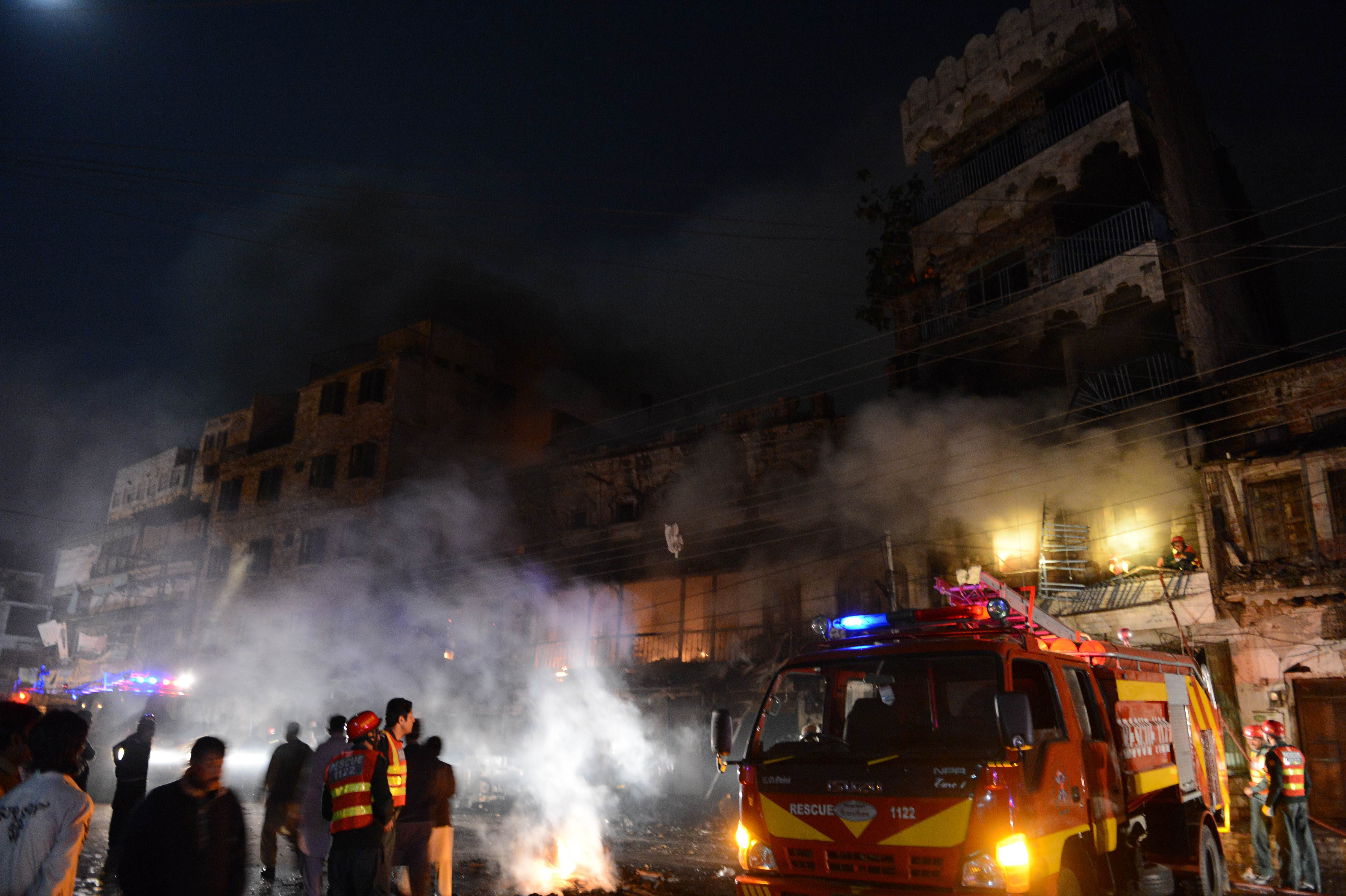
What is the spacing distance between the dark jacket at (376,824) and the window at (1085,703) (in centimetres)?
447

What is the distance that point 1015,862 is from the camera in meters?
4.16

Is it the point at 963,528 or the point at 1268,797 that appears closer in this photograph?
the point at 1268,797

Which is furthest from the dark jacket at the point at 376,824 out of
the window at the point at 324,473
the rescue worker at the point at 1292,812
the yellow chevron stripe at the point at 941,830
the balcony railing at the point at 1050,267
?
the window at the point at 324,473

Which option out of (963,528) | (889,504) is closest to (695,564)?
(889,504)

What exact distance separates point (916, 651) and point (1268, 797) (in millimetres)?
6164

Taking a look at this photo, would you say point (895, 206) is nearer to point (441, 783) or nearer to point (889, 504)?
point (889, 504)

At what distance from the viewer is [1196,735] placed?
721 cm

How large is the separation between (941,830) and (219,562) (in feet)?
117

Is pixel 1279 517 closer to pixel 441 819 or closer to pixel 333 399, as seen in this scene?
pixel 441 819

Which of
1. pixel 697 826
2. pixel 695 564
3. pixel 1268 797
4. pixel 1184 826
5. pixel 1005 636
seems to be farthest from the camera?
pixel 695 564

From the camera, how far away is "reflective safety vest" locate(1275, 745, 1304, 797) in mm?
7996

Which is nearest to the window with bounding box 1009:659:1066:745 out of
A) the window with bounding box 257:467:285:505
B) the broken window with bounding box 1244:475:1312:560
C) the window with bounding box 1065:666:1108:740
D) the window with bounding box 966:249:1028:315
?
the window with bounding box 1065:666:1108:740

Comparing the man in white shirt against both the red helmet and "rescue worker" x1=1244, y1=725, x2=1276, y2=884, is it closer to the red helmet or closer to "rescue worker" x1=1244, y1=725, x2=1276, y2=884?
the red helmet

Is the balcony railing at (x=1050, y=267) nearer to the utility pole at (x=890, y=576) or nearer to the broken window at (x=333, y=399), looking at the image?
the utility pole at (x=890, y=576)
